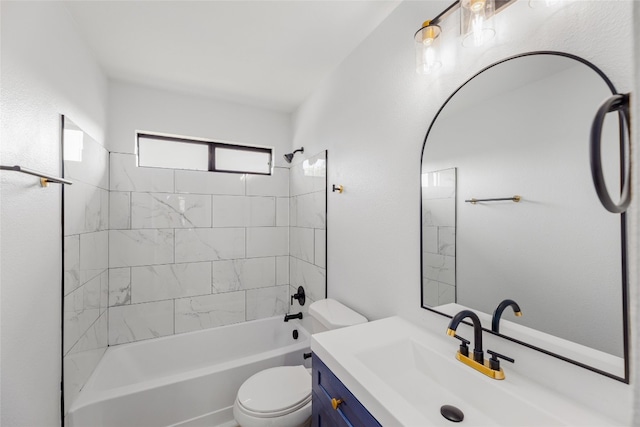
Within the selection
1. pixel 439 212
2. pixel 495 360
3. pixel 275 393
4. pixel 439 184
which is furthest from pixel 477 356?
pixel 275 393

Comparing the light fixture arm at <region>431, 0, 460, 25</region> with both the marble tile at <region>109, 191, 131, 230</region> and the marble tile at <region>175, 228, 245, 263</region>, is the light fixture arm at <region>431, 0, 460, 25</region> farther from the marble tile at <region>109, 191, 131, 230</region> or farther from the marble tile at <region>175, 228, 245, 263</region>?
the marble tile at <region>109, 191, 131, 230</region>

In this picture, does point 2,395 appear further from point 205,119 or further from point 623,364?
point 205,119

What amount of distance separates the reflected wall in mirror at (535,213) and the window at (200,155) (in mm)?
2187

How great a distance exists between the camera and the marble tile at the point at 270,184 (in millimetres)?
2924

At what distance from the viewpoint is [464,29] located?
1140mm

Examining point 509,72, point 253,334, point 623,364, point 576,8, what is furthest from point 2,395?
point 576,8

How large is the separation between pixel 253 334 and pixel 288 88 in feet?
7.87

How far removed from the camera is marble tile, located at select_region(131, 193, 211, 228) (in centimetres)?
250

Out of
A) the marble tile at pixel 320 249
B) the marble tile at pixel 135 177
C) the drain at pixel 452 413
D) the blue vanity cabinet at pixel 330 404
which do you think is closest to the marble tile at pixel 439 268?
the drain at pixel 452 413

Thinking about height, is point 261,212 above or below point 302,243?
above

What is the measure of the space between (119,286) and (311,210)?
1.80m

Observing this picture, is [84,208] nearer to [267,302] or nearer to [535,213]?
[267,302]

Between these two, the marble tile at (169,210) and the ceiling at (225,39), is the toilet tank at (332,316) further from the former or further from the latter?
the ceiling at (225,39)

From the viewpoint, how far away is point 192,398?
1934 mm
